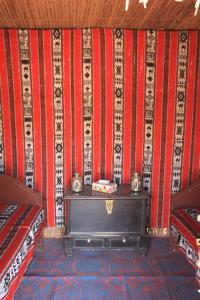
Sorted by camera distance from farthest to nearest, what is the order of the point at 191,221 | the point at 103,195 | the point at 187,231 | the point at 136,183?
the point at 136,183 < the point at 103,195 < the point at 191,221 < the point at 187,231

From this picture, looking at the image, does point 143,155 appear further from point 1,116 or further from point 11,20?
point 11,20

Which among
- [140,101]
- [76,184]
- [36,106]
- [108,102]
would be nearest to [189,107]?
[140,101]

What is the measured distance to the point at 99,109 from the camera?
3.64 m

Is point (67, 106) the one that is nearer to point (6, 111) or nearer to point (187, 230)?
point (6, 111)

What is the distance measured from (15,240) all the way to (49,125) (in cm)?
144

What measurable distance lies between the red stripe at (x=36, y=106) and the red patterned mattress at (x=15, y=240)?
1.44 feet

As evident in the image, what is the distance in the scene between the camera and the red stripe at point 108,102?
3.53 m

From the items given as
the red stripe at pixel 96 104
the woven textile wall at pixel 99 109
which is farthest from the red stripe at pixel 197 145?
the red stripe at pixel 96 104

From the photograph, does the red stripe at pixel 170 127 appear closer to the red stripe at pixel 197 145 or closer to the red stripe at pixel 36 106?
the red stripe at pixel 197 145

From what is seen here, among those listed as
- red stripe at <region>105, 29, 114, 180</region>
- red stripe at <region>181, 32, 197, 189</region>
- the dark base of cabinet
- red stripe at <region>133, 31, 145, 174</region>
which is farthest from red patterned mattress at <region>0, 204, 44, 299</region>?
red stripe at <region>181, 32, 197, 189</region>

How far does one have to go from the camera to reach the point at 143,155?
12.3 feet

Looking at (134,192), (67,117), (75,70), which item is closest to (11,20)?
(75,70)

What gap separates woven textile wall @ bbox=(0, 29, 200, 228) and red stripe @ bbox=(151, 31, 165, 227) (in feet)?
0.04

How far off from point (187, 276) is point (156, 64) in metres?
2.22
